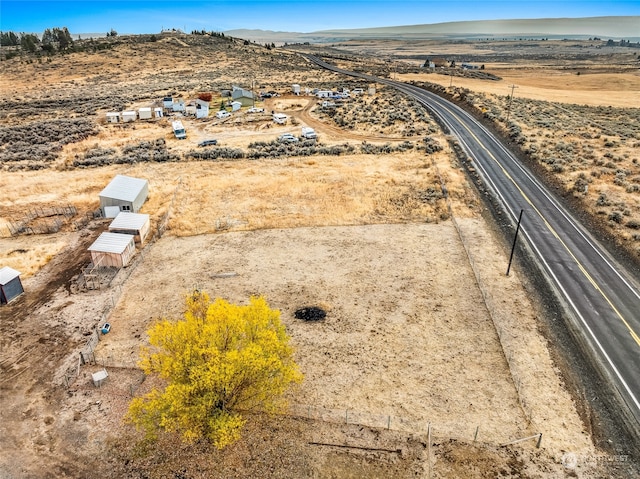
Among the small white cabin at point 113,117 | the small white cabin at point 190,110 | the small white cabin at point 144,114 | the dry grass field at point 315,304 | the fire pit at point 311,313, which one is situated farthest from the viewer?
the small white cabin at point 190,110

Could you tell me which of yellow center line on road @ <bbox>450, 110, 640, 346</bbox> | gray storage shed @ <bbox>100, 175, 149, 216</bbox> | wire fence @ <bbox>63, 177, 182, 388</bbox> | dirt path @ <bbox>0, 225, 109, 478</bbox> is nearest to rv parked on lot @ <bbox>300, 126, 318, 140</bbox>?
yellow center line on road @ <bbox>450, 110, 640, 346</bbox>

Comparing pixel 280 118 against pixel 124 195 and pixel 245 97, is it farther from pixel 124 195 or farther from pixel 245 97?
pixel 124 195

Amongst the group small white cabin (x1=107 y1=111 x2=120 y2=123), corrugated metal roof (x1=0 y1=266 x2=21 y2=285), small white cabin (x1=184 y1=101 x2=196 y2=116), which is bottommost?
corrugated metal roof (x1=0 y1=266 x2=21 y2=285)

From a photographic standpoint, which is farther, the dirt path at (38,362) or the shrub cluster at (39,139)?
the shrub cluster at (39,139)

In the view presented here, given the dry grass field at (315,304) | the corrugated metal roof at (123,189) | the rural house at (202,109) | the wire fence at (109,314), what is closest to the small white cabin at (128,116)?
the rural house at (202,109)

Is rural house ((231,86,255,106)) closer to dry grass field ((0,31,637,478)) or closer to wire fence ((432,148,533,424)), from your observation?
dry grass field ((0,31,637,478))

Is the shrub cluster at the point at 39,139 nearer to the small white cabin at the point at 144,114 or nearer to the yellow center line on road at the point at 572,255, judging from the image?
the small white cabin at the point at 144,114
